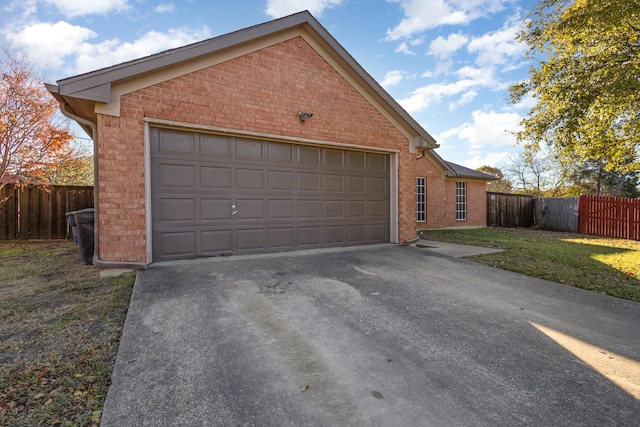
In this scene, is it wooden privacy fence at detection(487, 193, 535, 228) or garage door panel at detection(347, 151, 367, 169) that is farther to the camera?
wooden privacy fence at detection(487, 193, 535, 228)

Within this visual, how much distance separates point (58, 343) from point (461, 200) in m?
16.3

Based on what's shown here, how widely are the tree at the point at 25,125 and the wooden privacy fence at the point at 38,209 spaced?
0.62 m

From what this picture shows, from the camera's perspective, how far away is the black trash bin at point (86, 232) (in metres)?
6.02

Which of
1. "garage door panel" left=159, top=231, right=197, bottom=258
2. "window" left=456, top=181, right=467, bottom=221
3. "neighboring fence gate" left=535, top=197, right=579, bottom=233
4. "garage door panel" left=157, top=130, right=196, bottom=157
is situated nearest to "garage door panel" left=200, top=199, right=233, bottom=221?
"garage door panel" left=159, top=231, right=197, bottom=258

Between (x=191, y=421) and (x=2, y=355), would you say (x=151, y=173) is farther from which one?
(x=191, y=421)

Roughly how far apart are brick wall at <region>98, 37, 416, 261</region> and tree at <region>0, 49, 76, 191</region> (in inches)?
268

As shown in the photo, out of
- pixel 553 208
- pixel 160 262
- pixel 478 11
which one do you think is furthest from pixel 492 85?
pixel 160 262

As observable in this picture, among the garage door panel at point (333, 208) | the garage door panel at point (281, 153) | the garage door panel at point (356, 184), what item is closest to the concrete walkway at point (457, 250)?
the garage door panel at point (356, 184)

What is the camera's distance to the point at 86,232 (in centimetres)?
614

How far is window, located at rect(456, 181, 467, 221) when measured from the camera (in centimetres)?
1556

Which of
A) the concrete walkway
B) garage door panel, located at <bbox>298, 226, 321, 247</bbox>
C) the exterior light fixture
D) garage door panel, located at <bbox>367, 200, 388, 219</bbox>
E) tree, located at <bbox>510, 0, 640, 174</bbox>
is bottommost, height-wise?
the concrete walkway

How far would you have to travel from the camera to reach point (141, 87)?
17.7ft

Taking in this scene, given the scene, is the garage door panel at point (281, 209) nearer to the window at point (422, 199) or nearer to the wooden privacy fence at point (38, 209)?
the wooden privacy fence at point (38, 209)

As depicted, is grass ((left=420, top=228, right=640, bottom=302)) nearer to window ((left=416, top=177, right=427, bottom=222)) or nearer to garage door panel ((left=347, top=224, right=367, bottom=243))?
garage door panel ((left=347, top=224, right=367, bottom=243))
